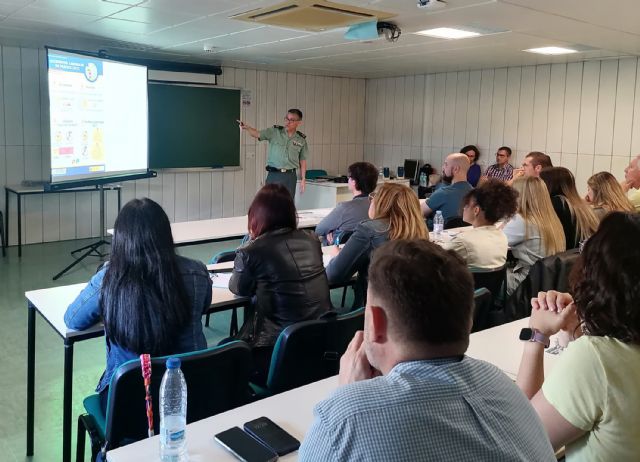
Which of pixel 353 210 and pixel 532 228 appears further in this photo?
pixel 353 210

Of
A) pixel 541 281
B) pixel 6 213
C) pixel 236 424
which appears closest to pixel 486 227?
pixel 541 281

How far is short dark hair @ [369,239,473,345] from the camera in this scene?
41.4 inches

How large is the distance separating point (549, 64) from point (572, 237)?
446 cm

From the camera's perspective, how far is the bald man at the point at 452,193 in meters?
5.46

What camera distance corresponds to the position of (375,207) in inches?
145

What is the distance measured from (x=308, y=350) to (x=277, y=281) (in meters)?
0.50

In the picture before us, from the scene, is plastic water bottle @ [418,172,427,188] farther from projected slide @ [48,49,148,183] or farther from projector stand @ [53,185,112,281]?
projector stand @ [53,185,112,281]

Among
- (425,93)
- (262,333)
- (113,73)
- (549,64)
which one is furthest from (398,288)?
(425,93)

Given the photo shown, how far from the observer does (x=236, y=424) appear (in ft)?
5.46

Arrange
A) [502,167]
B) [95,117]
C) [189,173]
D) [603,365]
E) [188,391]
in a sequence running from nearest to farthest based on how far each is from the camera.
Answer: [603,365] < [188,391] < [95,117] < [502,167] < [189,173]

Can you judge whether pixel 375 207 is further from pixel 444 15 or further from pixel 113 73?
pixel 113 73

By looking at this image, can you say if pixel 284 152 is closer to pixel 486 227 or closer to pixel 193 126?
pixel 193 126

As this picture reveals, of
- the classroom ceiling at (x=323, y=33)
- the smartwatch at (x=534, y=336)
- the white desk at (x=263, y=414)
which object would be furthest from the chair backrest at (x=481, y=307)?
the classroom ceiling at (x=323, y=33)

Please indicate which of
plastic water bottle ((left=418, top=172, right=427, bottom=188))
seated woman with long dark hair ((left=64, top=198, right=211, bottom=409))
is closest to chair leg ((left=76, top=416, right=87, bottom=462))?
seated woman with long dark hair ((left=64, top=198, right=211, bottom=409))
